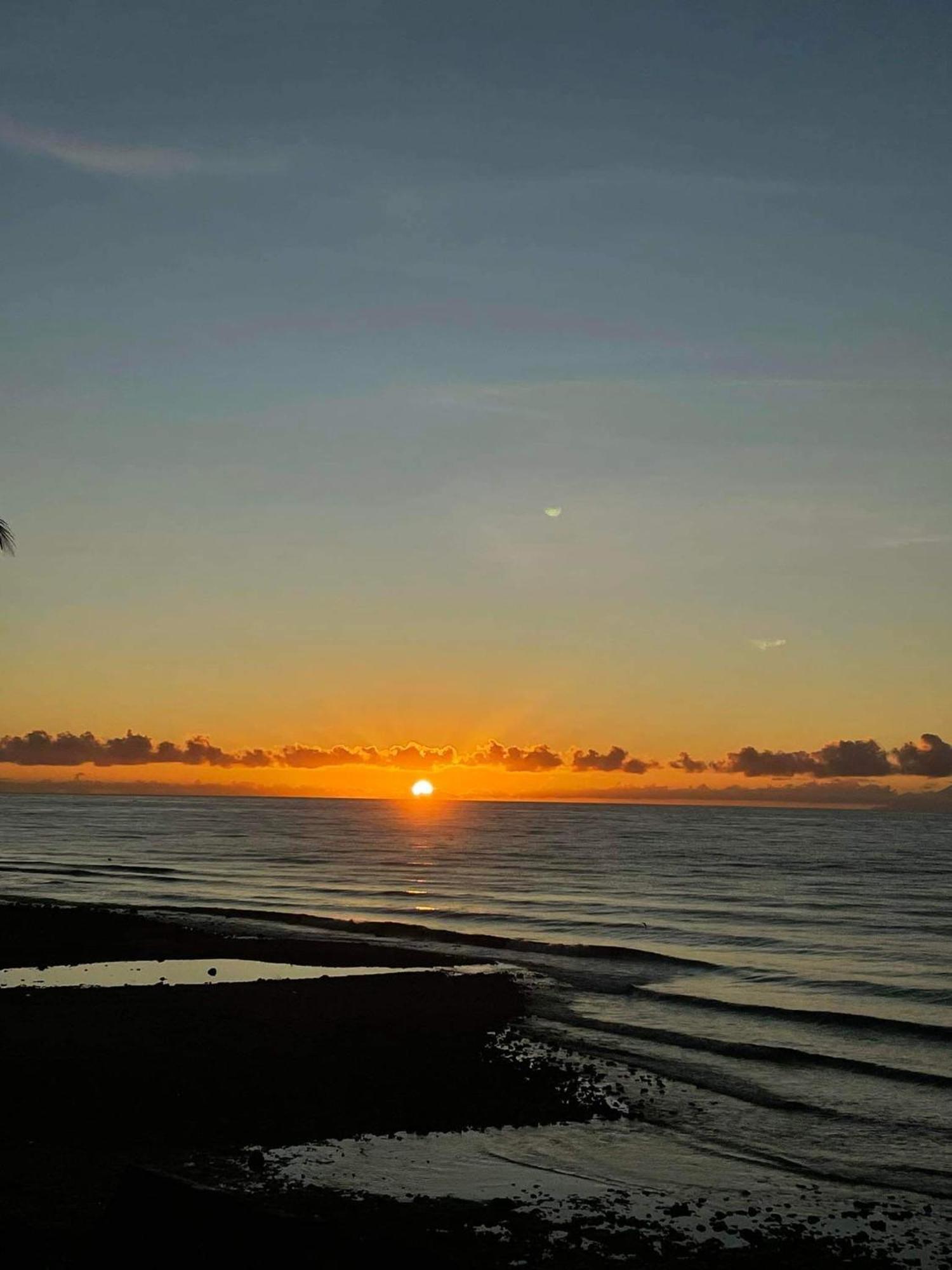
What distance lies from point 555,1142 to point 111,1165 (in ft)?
22.8

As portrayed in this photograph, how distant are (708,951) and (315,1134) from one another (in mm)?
30053

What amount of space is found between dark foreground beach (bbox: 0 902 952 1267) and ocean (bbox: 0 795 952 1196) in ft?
7.08

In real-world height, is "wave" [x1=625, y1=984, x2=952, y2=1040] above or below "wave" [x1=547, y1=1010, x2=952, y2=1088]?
below

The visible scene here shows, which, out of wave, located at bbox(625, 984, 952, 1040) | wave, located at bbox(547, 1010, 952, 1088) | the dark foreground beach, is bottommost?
wave, located at bbox(625, 984, 952, 1040)

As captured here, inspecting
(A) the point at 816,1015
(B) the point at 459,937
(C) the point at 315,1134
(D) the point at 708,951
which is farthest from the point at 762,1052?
(B) the point at 459,937

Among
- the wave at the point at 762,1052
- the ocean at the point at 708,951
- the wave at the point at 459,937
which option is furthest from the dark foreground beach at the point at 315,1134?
the wave at the point at 459,937

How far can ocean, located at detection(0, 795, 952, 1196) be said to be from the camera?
21516 mm

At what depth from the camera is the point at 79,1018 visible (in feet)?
84.6

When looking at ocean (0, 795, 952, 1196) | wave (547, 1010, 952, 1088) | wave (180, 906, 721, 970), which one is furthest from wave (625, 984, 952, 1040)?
wave (180, 906, 721, 970)

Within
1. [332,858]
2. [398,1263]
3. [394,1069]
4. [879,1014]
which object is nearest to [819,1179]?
[394,1069]

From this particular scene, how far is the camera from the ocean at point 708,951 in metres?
21.5

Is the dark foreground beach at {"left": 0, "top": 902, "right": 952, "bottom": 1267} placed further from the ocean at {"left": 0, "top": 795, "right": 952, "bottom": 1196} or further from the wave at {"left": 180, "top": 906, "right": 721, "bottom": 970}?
the wave at {"left": 180, "top": 906, "right": 721, "bottom": 970}

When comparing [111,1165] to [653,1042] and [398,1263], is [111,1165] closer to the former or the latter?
[398,1263]

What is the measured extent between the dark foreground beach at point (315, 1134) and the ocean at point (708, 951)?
216 centimetres
